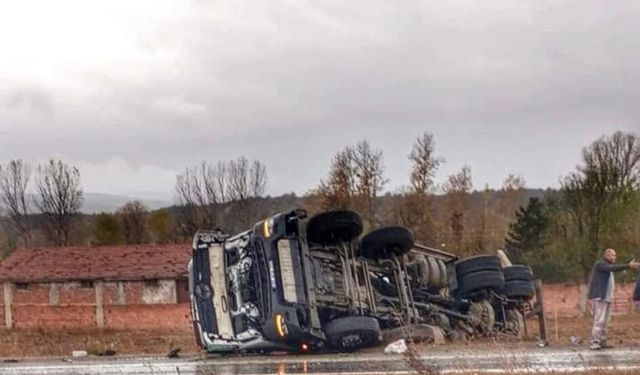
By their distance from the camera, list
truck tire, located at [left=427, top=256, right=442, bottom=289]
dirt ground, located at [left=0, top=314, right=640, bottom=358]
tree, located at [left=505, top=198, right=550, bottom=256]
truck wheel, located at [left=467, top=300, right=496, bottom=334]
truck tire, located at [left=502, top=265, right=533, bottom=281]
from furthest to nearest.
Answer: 1. tree, located at [left=505, top=198, right=550, bottom=256]
2. dirt ground, located at [left=0, top=314, right=640, bottom=358]
3. truck tire, located at [left=502, top=265, right=533, bottom=281]
4. truck wheel, located at [left=467, top=300, right=496, bottom=334]
5. truck tire, located at [left=427, top=256, right=442, bottom=289]

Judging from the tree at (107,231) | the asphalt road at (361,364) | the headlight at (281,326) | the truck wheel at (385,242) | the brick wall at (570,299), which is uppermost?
the tree at (107,231)

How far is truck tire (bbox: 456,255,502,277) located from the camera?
1356 centimetres

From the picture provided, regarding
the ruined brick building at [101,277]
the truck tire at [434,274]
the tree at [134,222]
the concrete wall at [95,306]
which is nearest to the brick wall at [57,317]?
the concrete wall at [95,306]

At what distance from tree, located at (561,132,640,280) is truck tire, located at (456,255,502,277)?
26470mm

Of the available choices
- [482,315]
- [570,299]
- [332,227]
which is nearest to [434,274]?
[482,315]

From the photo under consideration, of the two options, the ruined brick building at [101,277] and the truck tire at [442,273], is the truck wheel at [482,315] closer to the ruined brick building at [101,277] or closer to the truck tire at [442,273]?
the truck tire at [442,273]

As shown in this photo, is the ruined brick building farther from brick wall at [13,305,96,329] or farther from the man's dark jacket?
the man's dark jacket

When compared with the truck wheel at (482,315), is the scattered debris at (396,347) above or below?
below

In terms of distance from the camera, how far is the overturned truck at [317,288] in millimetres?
11398

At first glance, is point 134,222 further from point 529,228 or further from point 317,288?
point 317,288

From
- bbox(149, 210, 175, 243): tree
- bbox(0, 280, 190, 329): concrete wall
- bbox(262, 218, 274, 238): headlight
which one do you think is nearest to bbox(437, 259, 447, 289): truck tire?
bbox(262, 218, 274, 238): headlight

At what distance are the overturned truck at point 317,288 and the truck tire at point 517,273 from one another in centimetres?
78

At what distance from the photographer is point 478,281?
1343 cm

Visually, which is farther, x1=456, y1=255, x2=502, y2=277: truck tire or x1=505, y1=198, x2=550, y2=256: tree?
x1=505, y1=198, x2=550, y2=256: tree
